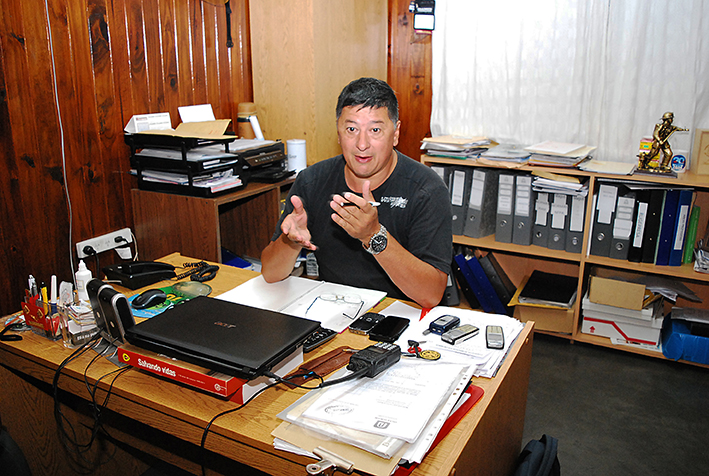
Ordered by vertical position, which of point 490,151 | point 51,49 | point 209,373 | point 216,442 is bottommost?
point 216,442

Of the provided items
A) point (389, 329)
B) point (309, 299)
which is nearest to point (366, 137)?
point (309, 299)

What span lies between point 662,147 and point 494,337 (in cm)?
187

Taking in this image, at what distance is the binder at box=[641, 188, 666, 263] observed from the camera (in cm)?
259

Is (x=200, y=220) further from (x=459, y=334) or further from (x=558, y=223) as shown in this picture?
(x=558, y=223)

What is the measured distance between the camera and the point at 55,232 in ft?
7.47

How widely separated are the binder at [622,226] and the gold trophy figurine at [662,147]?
0.55 feet

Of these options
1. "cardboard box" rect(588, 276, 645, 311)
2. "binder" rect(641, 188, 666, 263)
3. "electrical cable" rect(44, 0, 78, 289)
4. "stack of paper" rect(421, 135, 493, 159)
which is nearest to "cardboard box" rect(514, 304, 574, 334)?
"cardboard box" rect(588, 276, 645, 311)

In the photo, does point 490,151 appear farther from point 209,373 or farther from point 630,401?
point 209,373

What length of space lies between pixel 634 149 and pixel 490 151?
771 mm

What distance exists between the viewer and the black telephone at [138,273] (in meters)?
1.68

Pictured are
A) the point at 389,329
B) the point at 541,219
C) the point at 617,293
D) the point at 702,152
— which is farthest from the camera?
the point at 541,219

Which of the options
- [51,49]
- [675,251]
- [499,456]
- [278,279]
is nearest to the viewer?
[499,456]

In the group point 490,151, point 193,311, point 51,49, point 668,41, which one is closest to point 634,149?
point 668,41

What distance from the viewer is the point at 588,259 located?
9.14 ft
